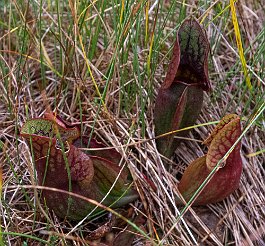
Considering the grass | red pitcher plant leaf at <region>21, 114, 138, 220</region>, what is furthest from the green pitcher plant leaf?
red pitcher plant leaf at <region>21, 114, 138, 220</region>

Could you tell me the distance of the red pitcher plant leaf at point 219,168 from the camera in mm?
1271

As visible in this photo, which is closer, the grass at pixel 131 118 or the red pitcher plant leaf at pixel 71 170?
the red pitcher plant leaf at pixel 71 170

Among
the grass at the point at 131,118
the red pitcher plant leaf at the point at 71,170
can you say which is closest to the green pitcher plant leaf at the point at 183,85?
the grass at the point at 131,118

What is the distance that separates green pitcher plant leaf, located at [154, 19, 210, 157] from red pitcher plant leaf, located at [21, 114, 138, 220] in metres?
0.23

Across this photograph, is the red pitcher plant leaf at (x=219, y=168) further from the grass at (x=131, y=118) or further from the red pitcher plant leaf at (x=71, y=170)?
the red pitcher plant leaf at (x=71, y=170)

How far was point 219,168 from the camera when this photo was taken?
1.34 meters

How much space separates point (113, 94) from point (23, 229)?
56cm

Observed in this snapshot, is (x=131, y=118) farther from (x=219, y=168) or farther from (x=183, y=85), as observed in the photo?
(x=219, y=168)

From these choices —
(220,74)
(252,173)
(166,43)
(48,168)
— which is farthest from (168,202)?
(166,43)

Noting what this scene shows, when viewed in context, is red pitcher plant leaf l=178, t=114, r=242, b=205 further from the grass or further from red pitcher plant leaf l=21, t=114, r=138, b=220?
red pitcher plant leaf l=21, t=114, r=138, b=220

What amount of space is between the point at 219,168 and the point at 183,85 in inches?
11.5

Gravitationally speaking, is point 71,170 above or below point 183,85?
below

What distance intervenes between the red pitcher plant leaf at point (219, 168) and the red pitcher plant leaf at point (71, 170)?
0.18 m

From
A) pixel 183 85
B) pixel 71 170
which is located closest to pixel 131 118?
pixel 183 85
